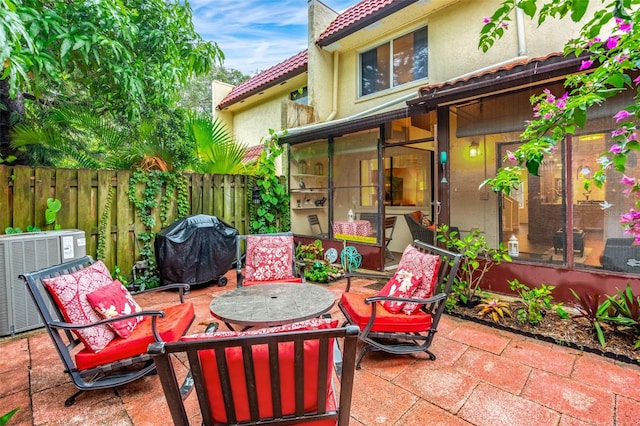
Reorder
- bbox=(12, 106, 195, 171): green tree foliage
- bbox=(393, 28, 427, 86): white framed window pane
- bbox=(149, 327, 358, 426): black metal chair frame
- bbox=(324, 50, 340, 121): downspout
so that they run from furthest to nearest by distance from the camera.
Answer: bbox=(324, 50, 340, 121): downspout, bbox=(393, 28, 427, 86): white framed window pane, bbox=(12, 106, 195, 171): green tree foliage, bbox=(149, 327, 358, 426): black metal chair frame

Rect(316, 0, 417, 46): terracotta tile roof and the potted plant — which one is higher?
Rect(316, 0, 417, 46): terracotta tile roof

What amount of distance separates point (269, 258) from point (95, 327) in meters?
2.11

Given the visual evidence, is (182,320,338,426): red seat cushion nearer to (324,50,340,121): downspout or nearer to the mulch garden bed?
the mulch garden bed

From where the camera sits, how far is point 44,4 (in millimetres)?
3537

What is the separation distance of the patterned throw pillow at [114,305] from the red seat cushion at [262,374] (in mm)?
1495

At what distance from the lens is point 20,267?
3.49 meters

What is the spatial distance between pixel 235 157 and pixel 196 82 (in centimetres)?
1235

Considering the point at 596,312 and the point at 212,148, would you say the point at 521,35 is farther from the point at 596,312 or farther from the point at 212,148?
the point at 212,148

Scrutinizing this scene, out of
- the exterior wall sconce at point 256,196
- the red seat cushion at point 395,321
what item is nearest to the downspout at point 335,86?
the exterior wall sconce at point 256,196

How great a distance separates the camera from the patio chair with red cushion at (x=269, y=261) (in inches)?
161

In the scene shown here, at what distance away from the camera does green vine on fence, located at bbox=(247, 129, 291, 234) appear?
6992mm

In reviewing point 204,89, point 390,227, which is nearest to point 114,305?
point 390,227

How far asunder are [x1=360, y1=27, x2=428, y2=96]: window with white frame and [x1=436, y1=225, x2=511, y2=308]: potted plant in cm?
402

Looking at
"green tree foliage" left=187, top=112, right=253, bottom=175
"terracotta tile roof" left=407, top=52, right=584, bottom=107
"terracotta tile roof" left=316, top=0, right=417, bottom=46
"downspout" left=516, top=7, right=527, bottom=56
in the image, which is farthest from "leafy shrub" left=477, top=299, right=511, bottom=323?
"terracotta tile roof" left=316, top=0, right=417, bottom=46
